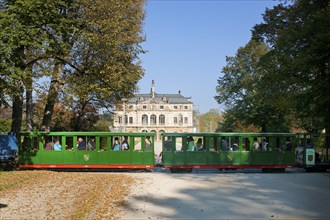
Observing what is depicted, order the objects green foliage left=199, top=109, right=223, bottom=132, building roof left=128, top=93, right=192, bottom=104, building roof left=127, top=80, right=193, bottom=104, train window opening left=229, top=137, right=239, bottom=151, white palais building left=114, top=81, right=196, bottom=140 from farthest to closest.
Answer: green foliage left=199, top=109, right=223, bottom=132
building roof left=128, top=93, right=192, bottom=104
building roof left=127, top=80, right=193, bottom=104
white palais building left=114, top=81, right=196, bottom=140
train window opening left=229, top=137, right=239, bottom=151

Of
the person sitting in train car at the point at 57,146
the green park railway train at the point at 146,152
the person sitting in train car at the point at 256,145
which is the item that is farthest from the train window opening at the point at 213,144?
the person sitting in train car at the point at 57,146

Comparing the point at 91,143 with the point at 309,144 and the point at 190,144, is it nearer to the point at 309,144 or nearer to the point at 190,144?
the point at 190,144

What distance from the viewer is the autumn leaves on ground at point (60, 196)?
10.8 metres

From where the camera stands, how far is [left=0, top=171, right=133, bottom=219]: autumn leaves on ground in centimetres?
1080

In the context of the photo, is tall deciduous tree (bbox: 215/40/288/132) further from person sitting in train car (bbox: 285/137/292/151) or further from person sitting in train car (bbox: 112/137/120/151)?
person sitting in train car (bbox: 112/137/120/151)

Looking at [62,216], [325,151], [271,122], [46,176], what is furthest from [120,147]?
[271,122]

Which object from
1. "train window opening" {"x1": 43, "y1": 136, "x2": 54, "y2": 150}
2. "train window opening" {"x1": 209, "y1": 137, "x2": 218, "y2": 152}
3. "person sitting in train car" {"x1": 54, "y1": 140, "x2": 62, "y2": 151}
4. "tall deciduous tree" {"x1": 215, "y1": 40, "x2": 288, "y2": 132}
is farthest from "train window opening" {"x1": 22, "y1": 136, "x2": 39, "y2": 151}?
"tall deciduous tree" {"x1": 215, "y1": 40, "x2": 288, "y2": 132}

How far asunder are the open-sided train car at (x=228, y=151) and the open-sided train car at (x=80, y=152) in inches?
51.6

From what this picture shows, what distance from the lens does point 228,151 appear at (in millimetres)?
24156

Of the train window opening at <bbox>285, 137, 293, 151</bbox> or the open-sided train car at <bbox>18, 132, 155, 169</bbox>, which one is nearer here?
the open-sided train car at <bbox>18, 132, 155, 169</bbox>

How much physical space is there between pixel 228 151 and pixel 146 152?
4.73 meters

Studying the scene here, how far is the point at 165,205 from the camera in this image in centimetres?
1209

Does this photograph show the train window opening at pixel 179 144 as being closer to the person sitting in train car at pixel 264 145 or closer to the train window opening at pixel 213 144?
the train window opening at pixel 213 144

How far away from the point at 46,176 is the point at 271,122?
3145cm
